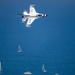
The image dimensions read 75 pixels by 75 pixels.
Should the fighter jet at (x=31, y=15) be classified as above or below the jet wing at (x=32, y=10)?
below

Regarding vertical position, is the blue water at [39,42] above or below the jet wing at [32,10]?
below

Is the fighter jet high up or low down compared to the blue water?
up

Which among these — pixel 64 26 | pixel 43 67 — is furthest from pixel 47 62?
pixel 64 26

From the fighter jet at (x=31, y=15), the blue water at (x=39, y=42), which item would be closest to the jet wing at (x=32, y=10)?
the fighter jet at (x=31, y=15)

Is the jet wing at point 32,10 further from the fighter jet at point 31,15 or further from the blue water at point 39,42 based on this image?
the blue water at point 39,42

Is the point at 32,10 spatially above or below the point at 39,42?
above

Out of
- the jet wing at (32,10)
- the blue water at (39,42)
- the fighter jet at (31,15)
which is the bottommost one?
the blue water at (39,42)

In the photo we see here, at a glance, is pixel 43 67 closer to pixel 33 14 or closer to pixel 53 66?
pixel 53 66

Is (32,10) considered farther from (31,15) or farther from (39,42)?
(39,42)

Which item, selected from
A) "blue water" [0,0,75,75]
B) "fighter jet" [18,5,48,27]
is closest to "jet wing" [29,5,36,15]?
"fighter jet" [18,5,48,27]

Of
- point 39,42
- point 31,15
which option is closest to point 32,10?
point 31,15

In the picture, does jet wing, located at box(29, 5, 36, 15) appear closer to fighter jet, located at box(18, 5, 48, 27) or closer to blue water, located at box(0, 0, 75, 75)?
fighter jet, located at box(18, 5, 48, 27)
